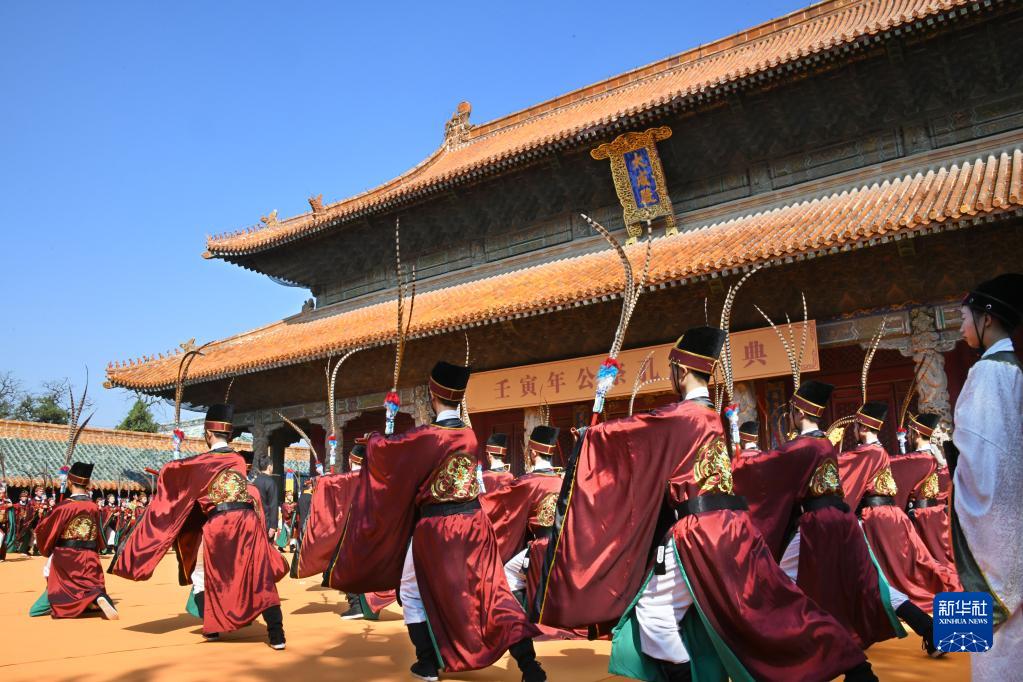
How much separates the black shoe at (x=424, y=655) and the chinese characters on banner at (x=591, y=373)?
5367 mm

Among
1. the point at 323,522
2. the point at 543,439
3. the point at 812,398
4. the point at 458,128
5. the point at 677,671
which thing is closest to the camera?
the point at 677,671

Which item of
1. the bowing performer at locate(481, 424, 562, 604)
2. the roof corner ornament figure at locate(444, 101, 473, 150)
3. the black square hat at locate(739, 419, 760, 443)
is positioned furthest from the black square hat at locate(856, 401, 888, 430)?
the roof corner ornament figure at locate(444, 101, 473, 150)

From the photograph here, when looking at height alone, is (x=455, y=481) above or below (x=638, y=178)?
below

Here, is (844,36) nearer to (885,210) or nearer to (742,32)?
(885,210)

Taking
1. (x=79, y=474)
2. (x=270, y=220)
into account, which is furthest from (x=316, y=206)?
(x=79, y=474)

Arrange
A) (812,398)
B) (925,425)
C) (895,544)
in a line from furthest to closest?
(925,425)
(895,544)
(812,398)

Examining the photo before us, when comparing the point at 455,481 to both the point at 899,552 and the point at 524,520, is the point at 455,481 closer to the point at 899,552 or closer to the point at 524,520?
the point at 524,520

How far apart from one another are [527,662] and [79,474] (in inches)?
202

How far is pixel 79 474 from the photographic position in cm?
712

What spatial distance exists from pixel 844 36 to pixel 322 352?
27.9 feet

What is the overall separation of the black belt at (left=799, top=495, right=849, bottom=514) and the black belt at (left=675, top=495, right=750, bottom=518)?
1444mm

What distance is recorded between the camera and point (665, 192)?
38.8 ft

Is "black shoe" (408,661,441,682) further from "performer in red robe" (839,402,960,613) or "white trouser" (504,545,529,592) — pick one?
"performer in red robe" (839,402,960,613)

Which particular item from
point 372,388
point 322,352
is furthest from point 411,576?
point 372,388
